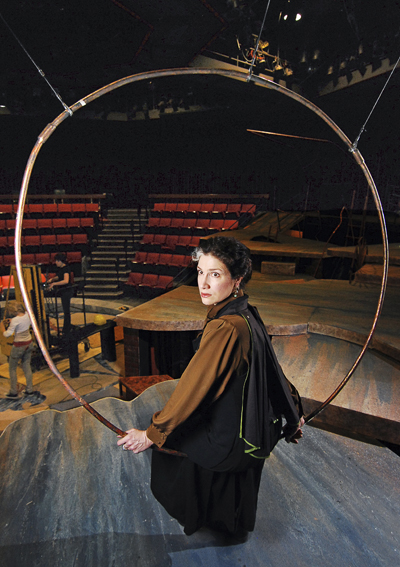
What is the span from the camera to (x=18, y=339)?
4.72 meters

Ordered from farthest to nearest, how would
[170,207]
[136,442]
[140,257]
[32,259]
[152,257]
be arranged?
[170,207]
[140,257]
[152,257]
[32,259]
[136,442]

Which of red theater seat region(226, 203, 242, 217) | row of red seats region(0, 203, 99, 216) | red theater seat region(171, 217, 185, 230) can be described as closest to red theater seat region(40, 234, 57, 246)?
row of red seats region(0, 203, 99, 216)

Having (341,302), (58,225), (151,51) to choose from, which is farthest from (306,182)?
(341,302)

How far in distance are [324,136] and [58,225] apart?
1016cm

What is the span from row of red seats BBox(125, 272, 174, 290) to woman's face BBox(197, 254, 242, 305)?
7.78 meters

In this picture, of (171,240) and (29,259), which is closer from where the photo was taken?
(29,259)

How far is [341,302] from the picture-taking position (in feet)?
13.1

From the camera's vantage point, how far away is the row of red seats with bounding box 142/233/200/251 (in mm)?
10086

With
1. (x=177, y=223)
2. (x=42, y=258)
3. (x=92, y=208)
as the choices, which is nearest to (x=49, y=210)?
(x=92, y=208)

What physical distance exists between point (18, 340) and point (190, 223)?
7.24 metres

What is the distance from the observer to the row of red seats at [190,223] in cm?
→ 1045

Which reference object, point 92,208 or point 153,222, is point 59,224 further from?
point 153,222

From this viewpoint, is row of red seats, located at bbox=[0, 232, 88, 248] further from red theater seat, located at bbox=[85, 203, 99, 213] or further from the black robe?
the black robe

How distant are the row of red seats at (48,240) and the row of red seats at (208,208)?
9.79 feet
